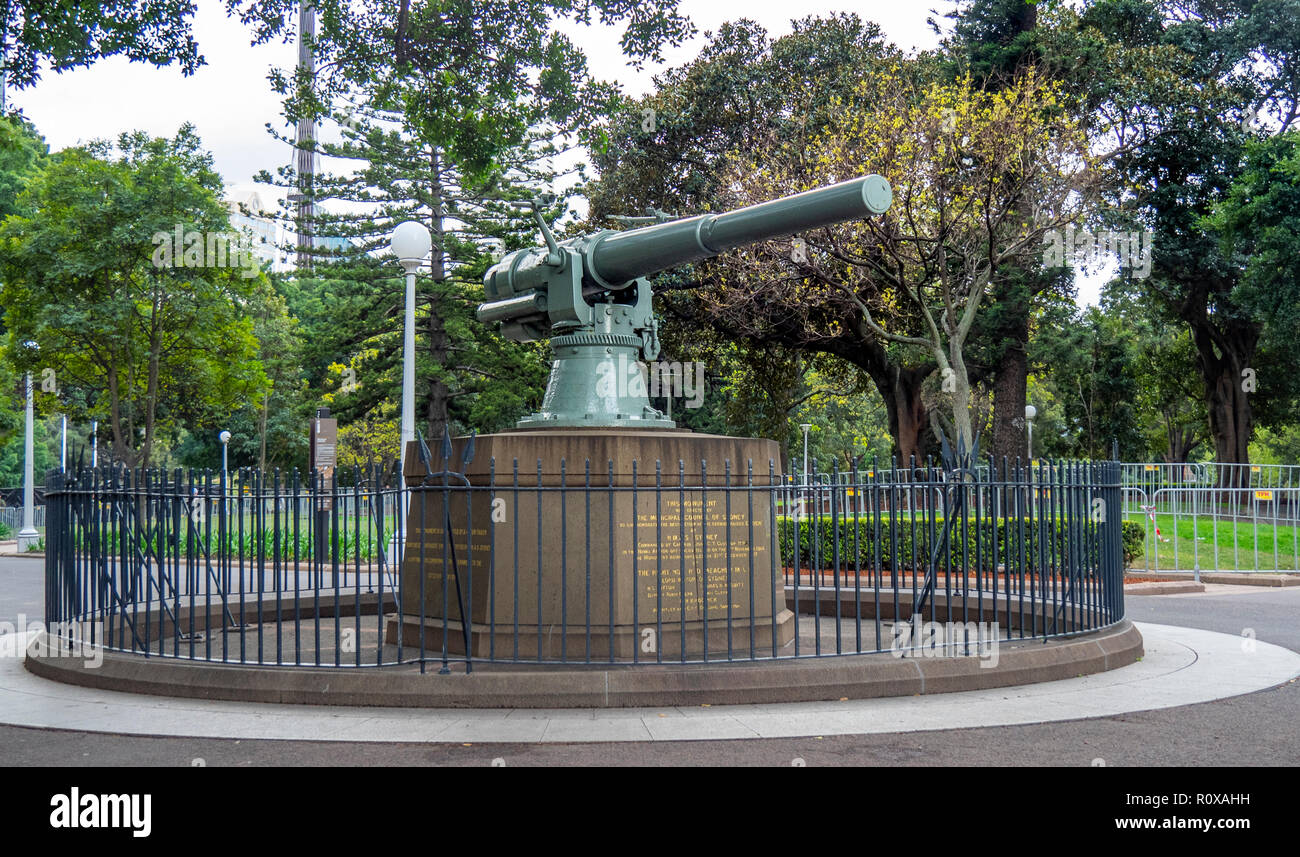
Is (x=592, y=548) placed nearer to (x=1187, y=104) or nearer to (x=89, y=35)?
(x=89, y=35)

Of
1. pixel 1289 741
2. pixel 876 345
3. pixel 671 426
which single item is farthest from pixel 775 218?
pixel 876 345

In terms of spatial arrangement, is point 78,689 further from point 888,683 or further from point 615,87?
point 615,87

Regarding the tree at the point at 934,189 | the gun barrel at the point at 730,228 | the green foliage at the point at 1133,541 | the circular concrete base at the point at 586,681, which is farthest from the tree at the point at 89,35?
the green foliage at the point at 1133,541

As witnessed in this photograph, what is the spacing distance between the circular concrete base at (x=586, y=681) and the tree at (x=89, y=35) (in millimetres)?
5133

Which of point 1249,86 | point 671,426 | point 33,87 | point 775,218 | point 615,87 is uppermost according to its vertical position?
point 1249,86

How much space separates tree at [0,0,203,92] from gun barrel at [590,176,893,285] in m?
4.47

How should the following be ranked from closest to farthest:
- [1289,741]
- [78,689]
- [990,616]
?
1. [1289,741]
2. [78,689]
3. [990,616]

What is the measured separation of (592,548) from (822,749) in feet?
8.90

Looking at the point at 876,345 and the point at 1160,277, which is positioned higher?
the point at 1160,277

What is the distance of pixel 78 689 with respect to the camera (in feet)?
26.5

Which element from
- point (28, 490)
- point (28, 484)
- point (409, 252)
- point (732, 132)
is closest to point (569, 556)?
point (409, 252)

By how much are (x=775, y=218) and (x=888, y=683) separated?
3.35 metres

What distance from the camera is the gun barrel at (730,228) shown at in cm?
716

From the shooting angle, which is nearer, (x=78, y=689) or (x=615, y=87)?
(x=78, y=689)
